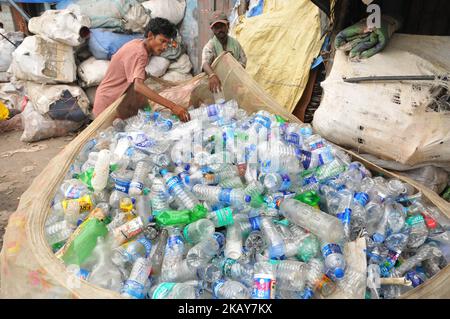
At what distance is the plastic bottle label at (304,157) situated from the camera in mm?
2398

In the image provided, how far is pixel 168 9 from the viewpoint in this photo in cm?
582

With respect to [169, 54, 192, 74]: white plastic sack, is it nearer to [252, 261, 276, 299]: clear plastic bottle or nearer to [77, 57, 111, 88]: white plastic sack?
[77, 57, 111, 88]: white plastic sack

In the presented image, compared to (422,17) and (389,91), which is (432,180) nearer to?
(389,91)

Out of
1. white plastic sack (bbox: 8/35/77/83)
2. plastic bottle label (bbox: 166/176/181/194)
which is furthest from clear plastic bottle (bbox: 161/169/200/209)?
white plastic sack (bbox: 8/35/77/83)

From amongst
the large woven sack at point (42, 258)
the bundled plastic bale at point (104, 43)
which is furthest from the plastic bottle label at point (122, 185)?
the bundled plastic bale at point (104, 43)

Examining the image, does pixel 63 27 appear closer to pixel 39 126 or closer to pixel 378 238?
pixel 39 126

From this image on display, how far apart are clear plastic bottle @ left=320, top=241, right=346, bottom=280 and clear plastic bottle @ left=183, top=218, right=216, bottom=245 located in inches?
21.9

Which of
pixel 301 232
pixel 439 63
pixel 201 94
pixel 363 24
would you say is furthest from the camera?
pixel 201 94

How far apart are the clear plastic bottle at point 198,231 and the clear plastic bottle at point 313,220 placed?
436 millimetres

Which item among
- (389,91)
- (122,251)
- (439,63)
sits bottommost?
(122,251)

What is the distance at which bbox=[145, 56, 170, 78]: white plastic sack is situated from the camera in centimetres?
543
